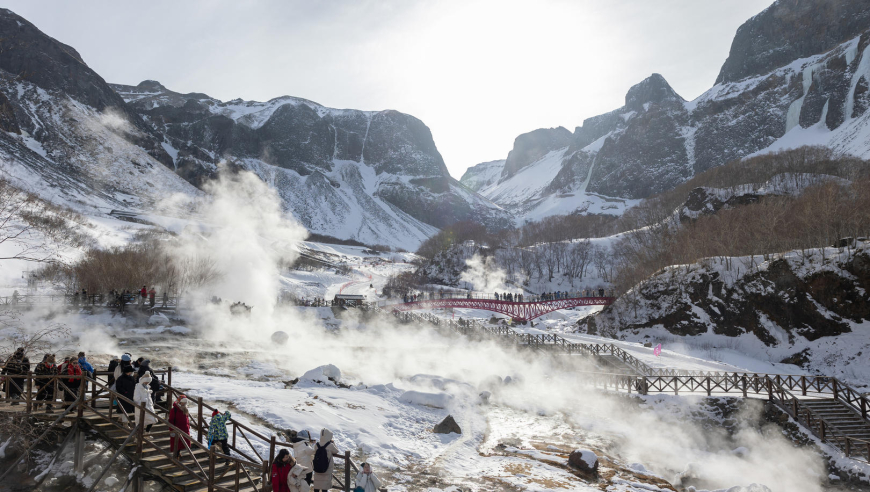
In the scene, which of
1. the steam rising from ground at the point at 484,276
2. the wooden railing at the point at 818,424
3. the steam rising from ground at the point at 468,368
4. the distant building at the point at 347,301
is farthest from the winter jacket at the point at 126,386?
the steam rising from ground at the point at 484,276

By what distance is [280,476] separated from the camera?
7.45m

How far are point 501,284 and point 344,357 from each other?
60.6 m

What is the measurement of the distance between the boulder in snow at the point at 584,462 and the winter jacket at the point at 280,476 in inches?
418

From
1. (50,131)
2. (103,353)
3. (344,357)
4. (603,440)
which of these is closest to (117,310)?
(103,353)

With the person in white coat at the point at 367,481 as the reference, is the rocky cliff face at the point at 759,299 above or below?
above

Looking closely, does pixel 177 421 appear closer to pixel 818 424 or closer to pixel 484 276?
pixel 818 424

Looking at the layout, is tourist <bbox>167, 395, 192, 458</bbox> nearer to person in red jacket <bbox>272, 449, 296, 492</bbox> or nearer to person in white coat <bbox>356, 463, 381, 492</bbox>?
person in red jacket <bbox>272, 449, 296, 492</bbox>

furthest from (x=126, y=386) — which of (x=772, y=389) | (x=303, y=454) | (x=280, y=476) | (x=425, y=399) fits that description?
(x=772, y=389)

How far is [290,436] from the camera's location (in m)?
13.5

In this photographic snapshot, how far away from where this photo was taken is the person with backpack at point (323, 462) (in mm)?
8164

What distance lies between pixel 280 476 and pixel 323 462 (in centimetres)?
100

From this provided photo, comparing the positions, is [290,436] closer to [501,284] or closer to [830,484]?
[830,484]

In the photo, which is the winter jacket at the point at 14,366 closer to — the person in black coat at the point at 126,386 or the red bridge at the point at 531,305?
the person in black coat at the point at 126,386

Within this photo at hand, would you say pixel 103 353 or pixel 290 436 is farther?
pixel 103 353
